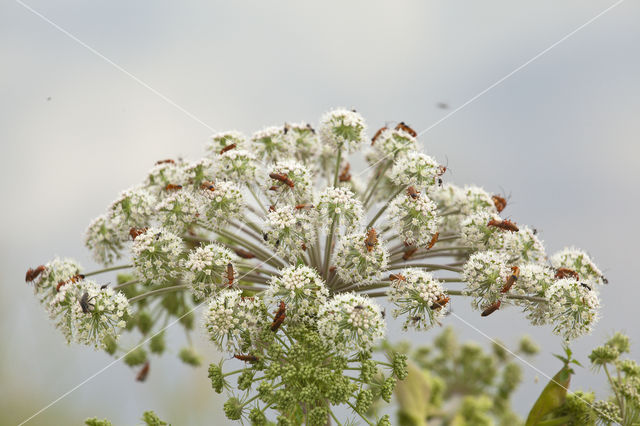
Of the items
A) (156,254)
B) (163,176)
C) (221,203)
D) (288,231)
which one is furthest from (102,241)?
(288,231)

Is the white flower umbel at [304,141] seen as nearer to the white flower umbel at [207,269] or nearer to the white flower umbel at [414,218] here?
the white flower umbel at [414,218]

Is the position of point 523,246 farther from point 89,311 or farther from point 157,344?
point 157,344

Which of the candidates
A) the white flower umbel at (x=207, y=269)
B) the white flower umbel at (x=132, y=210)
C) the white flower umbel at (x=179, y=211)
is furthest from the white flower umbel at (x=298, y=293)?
the white flower umbel at (x=132, y=210)

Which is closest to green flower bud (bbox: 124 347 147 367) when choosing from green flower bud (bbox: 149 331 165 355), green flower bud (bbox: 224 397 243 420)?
green flower bud (bbox: 149 331 165 355)

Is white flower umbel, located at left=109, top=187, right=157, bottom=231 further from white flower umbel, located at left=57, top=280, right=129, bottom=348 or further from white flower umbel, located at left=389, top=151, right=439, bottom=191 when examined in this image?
white flower umbel, located at left=389, top=151, right=439, bottom=191

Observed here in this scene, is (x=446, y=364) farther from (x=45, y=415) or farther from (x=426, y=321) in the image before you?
(x=45, y=415)
